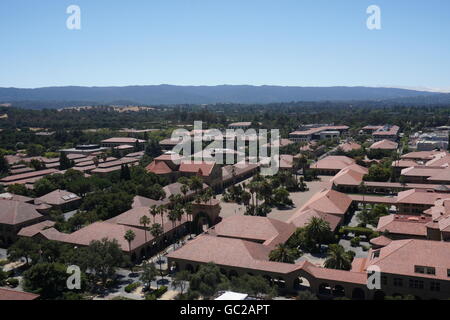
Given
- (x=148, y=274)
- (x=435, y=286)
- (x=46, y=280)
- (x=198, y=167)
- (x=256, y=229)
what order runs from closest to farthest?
(x=435, y=286) < (x=46, y=280) < (x=148, y=274) < (x=256, y=229) < (x=198, y=167)

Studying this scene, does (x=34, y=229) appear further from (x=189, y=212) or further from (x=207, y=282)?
(x=207, y=282)

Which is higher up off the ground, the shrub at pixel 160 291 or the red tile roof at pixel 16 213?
the red tile roof at pixel 16 213

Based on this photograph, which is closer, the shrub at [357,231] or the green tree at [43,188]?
the shrub at [357,231]

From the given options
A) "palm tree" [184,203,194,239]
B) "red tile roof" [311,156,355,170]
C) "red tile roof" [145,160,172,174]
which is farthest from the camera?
"red tile roof" [311,156,355,170]

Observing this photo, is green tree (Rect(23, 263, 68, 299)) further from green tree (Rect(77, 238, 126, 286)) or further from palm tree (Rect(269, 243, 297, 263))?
palm tree (Rect(269, 243, 297, 263))

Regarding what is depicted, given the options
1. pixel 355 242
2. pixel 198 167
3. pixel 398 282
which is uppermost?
pixel 198 167

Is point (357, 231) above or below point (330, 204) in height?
below

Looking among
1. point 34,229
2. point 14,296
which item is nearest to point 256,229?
point 14,296

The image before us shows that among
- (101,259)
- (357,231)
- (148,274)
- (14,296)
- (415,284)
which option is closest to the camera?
(14,296)

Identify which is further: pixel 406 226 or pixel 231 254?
pixel 406 226

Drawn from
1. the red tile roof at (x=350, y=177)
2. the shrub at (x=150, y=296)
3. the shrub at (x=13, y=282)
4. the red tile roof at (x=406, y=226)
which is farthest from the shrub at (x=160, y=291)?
the red tile roof at (x=350, y=177)

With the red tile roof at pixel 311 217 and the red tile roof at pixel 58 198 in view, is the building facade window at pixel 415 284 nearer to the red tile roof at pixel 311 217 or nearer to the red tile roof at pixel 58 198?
the red tile roof at pixel 311 217

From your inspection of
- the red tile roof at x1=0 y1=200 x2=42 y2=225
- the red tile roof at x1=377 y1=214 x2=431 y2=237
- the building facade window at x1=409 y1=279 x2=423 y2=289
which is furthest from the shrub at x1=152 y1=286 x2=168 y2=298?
the red tile roof at x1=0 y1=200 x2=42 y2=225
